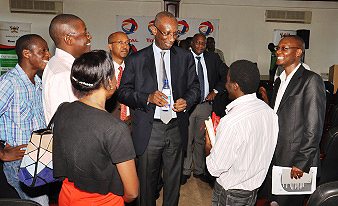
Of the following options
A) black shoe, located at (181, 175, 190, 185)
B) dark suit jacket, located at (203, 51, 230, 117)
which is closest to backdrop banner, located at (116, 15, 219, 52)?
dark suit jacket, located at (203, 51, 230, 117)

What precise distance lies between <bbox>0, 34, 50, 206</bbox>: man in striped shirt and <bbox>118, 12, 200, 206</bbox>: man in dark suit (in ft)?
2.32

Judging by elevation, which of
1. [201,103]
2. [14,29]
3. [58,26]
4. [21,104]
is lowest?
[201,103]

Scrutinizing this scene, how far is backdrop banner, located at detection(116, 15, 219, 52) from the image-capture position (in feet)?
27.9

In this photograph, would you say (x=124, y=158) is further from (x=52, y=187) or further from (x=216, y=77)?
(x=216, y=77)

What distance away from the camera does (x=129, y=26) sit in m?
8.54

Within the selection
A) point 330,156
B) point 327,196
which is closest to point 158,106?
point 330,156

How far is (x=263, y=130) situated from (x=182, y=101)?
2.72 ft

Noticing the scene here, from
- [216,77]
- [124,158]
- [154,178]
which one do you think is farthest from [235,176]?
[216,77]

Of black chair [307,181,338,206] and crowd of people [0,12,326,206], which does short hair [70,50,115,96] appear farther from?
black chair [307,181,338,206]

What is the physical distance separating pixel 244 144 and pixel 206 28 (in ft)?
25.0

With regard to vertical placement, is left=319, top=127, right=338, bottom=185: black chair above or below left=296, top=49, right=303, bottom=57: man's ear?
below

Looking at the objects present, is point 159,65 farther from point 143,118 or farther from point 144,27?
point 144,27

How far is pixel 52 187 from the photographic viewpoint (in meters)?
2.85

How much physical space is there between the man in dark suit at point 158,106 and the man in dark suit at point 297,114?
2.65ft
